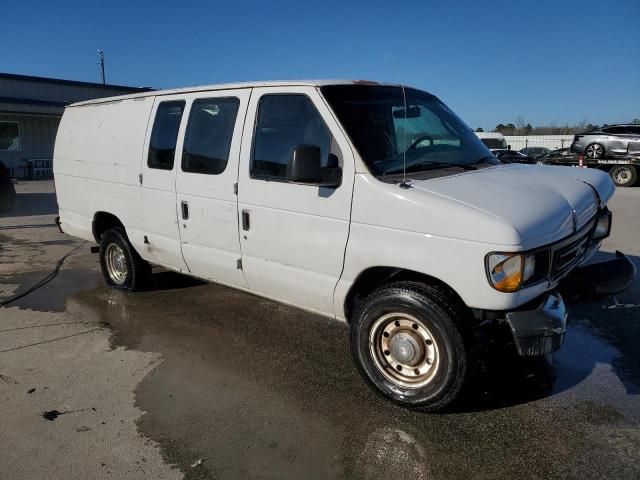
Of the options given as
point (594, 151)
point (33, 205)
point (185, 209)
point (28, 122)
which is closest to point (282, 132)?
point (185, 209)

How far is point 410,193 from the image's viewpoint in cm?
323

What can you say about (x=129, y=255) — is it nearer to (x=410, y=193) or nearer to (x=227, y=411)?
(x=227, y=411)

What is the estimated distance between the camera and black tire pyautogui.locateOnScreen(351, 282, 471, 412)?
316cm

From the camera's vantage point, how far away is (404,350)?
3416 mm

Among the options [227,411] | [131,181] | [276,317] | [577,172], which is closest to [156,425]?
[227,411]

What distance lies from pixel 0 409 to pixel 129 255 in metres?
2.48

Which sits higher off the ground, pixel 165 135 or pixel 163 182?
pixel 165 135

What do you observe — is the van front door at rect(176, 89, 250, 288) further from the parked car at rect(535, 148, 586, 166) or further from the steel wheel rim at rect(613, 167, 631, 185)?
the parked car at rect(535, 148, 586, 166)

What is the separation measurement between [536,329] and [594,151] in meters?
20.2

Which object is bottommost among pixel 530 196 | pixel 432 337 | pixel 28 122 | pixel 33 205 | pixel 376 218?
pixel 33 205

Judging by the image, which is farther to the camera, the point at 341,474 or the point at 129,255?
the point at 129,255

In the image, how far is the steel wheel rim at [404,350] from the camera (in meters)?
3.36

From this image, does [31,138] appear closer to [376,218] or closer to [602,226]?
[376,218]

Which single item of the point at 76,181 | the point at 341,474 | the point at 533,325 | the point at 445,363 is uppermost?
the point at 76,181
